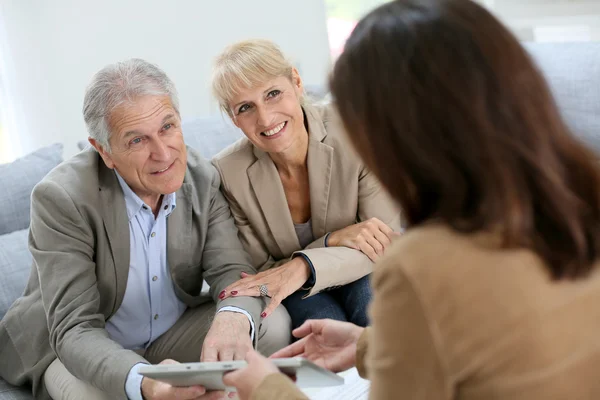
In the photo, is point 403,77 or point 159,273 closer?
point 403,77

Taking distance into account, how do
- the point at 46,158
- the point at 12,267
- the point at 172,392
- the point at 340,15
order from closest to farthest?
the point at 172,392 → the point at 12,267 → the point at 46,158 → the point at 340,15

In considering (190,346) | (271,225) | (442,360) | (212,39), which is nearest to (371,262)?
(271,225)

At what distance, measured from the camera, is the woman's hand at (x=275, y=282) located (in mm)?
1990

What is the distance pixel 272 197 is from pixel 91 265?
0.57m

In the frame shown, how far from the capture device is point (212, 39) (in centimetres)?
347

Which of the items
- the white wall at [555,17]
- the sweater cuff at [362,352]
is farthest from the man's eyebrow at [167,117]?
the white wall at [555,17]

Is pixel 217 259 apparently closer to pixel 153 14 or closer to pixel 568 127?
pixel 568 127

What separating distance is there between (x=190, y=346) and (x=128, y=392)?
0.38 meters

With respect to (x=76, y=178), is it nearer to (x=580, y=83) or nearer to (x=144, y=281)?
(x=144, y=281)

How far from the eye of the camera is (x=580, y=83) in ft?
7.73

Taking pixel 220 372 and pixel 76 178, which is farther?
pixel 76 178

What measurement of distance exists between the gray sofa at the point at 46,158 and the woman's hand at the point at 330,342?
43.1 inches

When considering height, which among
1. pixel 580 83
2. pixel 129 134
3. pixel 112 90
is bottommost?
pixel 580 83

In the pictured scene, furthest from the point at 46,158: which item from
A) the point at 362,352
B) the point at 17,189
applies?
the point at 362,352
